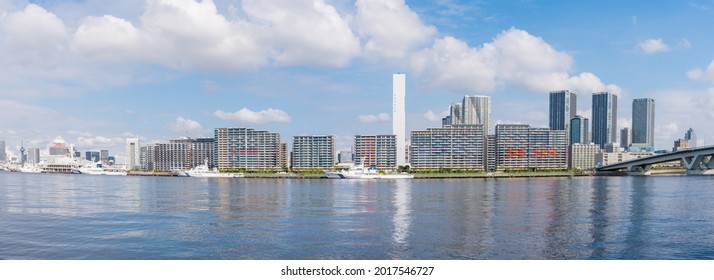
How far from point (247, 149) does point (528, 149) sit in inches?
1436

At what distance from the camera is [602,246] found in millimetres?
8172

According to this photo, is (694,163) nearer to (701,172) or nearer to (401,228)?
(701,172)

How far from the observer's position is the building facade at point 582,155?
2894 inches

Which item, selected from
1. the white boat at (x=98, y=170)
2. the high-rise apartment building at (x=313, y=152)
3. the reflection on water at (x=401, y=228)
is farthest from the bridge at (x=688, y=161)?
the white boat at (x=98, y=170)

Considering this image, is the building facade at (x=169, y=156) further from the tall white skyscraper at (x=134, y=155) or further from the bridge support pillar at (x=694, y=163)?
the bridge support pillar at (x=694, y=163)

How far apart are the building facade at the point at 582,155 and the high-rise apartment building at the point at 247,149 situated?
145ft

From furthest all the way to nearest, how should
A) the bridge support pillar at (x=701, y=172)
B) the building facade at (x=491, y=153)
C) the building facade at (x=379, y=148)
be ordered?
the building facade at (x=491, y=153), the building facade at (x=379, y=148), the bridge support pillar at (x=701, y=172)

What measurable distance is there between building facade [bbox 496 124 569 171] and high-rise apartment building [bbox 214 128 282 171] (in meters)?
29.2

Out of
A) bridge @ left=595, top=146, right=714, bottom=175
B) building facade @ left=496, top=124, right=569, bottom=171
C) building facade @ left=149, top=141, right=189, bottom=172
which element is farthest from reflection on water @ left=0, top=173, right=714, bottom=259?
building facade @ left=149, top=141, right=189, bottom=172

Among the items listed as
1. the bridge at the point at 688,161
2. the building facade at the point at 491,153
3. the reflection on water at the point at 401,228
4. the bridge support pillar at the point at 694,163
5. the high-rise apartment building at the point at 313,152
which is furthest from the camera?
the building facade at the point at 491,153

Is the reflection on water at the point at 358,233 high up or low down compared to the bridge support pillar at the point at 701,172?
up

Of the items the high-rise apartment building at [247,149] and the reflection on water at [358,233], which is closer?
the reflection on water at [358,233]

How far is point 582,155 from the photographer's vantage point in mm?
74062
